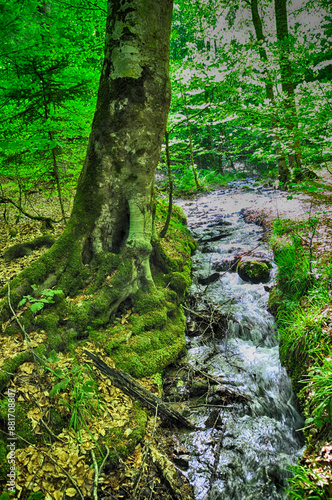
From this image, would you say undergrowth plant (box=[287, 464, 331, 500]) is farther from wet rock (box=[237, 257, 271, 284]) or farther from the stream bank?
wet rock (box=[237, 257, 271, 284])

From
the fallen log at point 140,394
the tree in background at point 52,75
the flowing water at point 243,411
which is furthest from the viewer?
the tree in background at point 52,75

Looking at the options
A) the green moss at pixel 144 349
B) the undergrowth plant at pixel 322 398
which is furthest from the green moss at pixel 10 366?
the undergrowth plant at pixel 322 398

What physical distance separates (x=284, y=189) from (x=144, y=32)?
41.0 feet

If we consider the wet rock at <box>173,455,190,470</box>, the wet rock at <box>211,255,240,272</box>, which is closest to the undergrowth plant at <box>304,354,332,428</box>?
the wet rock at <box>173,455,190,470</box>

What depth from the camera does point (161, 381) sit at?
11.5ft

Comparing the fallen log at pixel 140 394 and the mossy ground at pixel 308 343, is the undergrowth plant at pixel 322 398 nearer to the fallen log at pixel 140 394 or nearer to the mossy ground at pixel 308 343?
the mossy ground at pixel 308 343

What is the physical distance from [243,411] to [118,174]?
3748 millimetres

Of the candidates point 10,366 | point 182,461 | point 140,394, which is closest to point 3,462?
point 10,366

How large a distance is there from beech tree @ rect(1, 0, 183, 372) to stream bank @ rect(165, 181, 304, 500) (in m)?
1.65

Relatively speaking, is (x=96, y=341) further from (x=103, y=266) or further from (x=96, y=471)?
(x=96, y=471)

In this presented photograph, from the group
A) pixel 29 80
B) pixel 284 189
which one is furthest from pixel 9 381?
pixel 284 189

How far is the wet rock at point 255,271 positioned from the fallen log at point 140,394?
418cm

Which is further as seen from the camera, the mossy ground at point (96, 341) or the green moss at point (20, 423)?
the mossy ground at point (96, 341)

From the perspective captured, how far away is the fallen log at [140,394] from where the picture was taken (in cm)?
297
